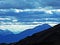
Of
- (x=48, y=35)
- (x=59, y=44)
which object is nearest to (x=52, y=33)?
(x=48, y=35)

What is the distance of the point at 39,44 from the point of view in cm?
16762

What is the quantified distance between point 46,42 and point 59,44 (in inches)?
445

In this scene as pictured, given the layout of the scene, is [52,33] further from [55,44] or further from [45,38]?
[55,44]

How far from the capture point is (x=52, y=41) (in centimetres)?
17112

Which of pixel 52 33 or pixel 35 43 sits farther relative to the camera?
pixel 52 33

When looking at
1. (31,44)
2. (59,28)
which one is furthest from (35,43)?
(59,28)

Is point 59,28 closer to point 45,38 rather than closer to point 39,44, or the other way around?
point 45,38

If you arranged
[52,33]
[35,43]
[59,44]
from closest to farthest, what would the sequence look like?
[59,44]
[35,43]
[52,33]

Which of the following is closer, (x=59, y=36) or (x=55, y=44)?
(x=55, y=44)

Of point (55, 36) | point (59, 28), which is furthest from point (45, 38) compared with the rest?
point (59, 28)

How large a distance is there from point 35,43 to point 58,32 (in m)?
17.8

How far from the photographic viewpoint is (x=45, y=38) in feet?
601

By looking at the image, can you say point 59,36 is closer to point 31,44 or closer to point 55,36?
point 55,36

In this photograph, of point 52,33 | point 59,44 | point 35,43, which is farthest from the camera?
point 52,33
